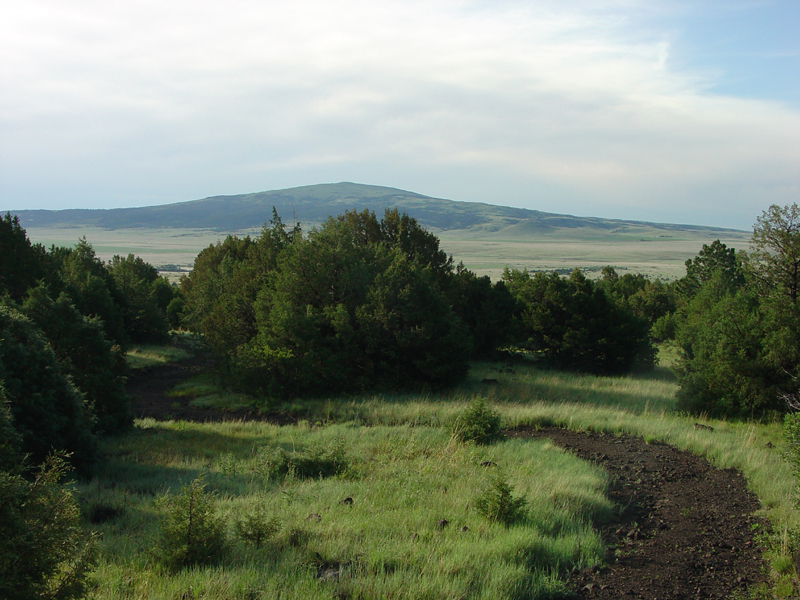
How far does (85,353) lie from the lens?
16.2 metres

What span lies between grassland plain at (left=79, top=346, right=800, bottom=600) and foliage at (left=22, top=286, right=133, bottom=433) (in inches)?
35.5

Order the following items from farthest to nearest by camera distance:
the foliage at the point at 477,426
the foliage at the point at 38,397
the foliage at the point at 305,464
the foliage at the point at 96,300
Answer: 1. the foliage at the point at 96,300
2. the foliage at the point at 477,426
3. the foliage at the point at 38,397
4. the foliage at the point at 305,464

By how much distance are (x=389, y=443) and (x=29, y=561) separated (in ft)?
29.6

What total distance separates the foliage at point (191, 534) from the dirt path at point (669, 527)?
3685 millimetres

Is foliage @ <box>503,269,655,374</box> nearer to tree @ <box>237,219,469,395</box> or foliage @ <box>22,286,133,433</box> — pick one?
tree @ <box>237,219,469,395</box>

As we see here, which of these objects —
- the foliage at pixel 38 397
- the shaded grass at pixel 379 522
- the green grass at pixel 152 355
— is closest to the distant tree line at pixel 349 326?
the green grass at pixel 152 355

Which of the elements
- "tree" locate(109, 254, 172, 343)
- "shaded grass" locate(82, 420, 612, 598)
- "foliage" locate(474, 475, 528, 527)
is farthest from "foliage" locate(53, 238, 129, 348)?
"foliage" locate(474, 475, 528, 527)

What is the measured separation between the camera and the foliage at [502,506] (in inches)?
269

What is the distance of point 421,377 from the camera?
23.0 meters

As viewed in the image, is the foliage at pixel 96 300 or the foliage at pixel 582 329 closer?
the foliage at pixel 96 300

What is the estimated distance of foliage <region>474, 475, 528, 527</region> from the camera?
6.83 m

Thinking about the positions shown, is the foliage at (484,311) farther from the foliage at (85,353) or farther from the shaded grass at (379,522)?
the shaded grass at (379,522)

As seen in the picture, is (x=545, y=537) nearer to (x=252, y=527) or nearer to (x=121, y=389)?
(x=252, y=527)

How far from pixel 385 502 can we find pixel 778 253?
17.2 metres
